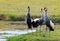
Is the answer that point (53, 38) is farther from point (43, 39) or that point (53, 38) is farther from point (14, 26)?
point (14, 26)

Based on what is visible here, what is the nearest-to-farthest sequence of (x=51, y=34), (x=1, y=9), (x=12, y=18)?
(x=51, y=34) → (x=12, y=18) → (x=1, y=9)

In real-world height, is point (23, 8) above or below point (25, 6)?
below

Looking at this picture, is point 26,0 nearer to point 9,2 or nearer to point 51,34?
point 9,2

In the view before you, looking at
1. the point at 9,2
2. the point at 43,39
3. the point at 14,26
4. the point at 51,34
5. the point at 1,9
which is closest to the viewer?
the point at 43,39

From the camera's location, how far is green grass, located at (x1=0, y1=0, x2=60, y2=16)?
35.2m

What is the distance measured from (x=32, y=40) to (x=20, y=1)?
73.6 feet

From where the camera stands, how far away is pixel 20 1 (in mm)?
40750

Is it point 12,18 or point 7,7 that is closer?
point 12,18

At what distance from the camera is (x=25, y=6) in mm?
38375

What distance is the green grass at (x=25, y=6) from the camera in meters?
35.2

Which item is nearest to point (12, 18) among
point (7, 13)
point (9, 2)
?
point (7, 13)

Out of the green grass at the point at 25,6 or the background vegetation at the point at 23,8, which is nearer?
the background vegetation at the point at 23,8

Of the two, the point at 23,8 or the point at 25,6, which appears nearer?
the point at 23,8

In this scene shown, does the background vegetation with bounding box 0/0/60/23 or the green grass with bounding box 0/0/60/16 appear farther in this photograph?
the green grass with bounding box 0/0/60/16
